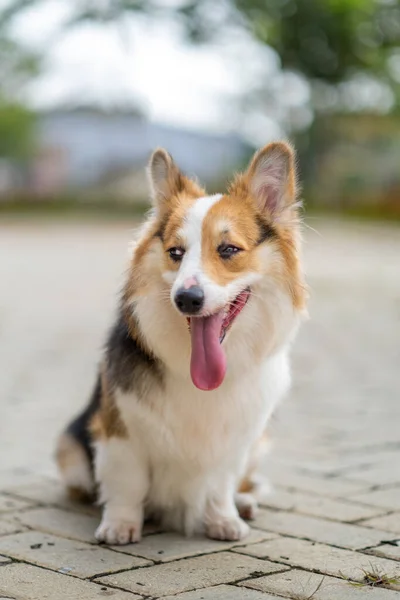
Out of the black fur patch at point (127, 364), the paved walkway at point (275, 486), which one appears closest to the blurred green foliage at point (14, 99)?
the paved walkway at point (275, 486)

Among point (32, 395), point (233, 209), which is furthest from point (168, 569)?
point (32, 395)

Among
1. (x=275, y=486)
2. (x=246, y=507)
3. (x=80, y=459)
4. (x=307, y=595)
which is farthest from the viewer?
(x=275, y=486)

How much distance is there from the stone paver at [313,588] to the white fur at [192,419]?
604 millimetres

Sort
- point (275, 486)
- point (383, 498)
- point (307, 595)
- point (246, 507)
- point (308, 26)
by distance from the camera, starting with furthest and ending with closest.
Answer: point (308, 26) → point (275, 486) → point (383, 498) → point (246, 507) → point (307, 595)

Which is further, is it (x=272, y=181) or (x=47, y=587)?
(x=272, y=181)

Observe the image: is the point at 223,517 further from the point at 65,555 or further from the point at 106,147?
the point at 106,147

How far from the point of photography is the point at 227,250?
3387mm

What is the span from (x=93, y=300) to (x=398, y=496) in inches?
342

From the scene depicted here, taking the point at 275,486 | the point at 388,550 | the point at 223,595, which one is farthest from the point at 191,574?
the point at 275,486

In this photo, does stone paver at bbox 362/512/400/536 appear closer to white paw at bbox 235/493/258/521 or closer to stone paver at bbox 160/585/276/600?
white paw at bbox 235/493/258/521

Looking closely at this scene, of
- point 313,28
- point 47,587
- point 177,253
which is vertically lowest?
point 47,587

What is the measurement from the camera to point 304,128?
110ft

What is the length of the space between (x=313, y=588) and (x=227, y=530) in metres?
0.75

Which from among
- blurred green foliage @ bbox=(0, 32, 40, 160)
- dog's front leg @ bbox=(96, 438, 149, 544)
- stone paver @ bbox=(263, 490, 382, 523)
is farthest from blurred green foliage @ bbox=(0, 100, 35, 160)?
dog's front leg @ bbox=(96, 438, 149, 544)
